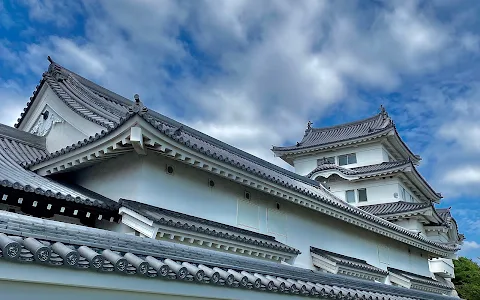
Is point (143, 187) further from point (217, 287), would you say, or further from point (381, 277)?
point (381, 277)

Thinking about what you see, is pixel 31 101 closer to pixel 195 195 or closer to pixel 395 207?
pixel 195 195

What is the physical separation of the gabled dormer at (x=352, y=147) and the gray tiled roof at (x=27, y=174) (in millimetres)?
22860

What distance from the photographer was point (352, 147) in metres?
31.8

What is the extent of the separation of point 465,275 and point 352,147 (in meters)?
19.4

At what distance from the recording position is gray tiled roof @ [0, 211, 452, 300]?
3590 millimetres

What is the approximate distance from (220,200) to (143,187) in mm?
2689

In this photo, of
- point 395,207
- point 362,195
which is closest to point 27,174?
point 395,207

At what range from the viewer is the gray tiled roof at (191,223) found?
8.94 meters

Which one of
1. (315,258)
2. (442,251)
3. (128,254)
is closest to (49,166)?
(128,254)

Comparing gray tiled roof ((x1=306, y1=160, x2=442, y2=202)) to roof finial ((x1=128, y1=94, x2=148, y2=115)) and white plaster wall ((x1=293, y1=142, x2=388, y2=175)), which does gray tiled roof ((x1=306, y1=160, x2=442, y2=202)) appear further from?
roof finial ((x1=128, y1=94, x2=148, y2=115))

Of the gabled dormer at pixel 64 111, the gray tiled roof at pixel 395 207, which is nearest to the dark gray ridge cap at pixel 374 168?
the gray tiled roof at pixel 395 207

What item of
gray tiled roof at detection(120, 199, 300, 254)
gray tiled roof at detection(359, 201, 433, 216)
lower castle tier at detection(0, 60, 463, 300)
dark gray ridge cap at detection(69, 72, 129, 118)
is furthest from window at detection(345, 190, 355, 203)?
dark gray ridge cap at detection(69, 72, 129, 118)

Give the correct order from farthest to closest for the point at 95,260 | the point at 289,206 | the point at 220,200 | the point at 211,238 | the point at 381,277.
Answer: the point at 381,277
the point at 289,206
the point at 220,200
the point at 211,238
the point at 95,260

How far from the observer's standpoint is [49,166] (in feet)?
35.0
